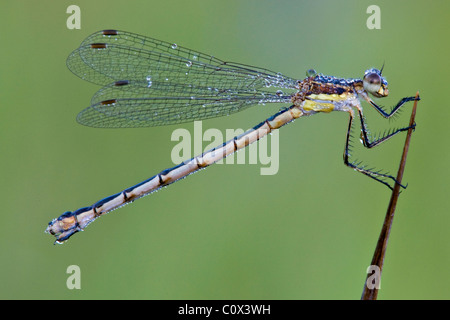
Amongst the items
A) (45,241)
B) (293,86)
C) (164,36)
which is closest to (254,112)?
(293,86)

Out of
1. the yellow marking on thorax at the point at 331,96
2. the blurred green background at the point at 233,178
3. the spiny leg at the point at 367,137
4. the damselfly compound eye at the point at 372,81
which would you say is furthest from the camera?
the blurred green background at the point at 233,178

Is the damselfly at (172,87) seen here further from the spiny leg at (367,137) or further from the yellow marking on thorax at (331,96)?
the spiny leg at (367,137)

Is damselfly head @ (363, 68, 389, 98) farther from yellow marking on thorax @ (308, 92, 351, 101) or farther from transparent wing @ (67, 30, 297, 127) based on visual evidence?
transparent wing @ (67, 30, 297, 127)

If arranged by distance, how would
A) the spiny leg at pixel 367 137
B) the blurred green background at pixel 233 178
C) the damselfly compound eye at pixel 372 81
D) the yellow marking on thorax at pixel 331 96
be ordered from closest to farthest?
the spiny leg at pixel 367 137
the damselfly compound eye at pixel 372 81
the yellow marking on thorax at pixel 331 96
the blurred green background at pixel 233 178

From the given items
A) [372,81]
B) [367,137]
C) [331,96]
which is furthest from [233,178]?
[372,81]

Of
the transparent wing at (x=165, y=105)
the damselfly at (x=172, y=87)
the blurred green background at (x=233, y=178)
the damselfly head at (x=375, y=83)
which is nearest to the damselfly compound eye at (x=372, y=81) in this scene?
the damselfly head at (x=375, y=83)

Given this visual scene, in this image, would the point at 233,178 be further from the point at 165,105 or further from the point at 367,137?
the point at 367,137

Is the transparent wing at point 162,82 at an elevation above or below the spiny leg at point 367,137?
above
